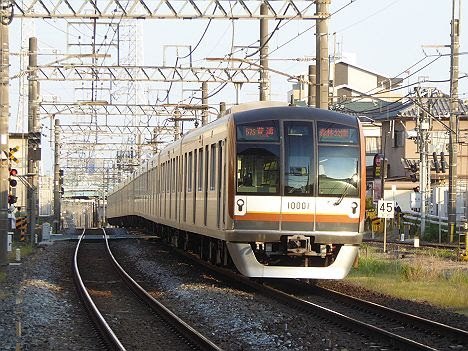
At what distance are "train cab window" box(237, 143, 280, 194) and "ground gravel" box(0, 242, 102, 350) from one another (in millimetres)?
3129

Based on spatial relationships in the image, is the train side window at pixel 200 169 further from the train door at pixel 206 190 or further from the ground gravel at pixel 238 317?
the ground gravel at pixel 238 317

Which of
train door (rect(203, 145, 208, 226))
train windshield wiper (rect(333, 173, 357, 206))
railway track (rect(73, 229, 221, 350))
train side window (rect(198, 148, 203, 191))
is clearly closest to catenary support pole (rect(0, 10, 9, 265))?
railway track (rect(73, 229, 221, 350))

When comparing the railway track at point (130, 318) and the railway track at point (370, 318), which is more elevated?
the railway track at point (370, 318)

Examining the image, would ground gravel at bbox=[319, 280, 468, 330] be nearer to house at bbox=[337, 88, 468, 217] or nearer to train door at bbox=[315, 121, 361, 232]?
train door at bbox=[315, 121, 361, 232]

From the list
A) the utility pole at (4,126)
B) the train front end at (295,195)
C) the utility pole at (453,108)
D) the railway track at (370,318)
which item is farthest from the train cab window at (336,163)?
the utility pole at (453,108)

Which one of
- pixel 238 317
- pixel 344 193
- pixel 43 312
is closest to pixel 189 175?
pixel 344 193

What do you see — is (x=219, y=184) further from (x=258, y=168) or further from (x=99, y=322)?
(x=99, y=322)

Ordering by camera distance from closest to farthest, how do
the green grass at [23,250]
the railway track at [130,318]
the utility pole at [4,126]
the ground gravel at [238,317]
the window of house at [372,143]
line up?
the ground gravel at [238,317]
the railway track at [130,318]
the utility pole at [4,126]
the green grass at [23,250]
the window of house at [372,143]

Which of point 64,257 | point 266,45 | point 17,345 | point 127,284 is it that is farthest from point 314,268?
point 266,45

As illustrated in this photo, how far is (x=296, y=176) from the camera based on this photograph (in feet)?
48.6

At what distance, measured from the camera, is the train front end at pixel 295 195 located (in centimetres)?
1468

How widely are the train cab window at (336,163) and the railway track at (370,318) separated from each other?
63.1 inches

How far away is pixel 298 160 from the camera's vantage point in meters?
14.9

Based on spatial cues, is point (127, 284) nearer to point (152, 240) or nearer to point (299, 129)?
Result: point (299, 129)
